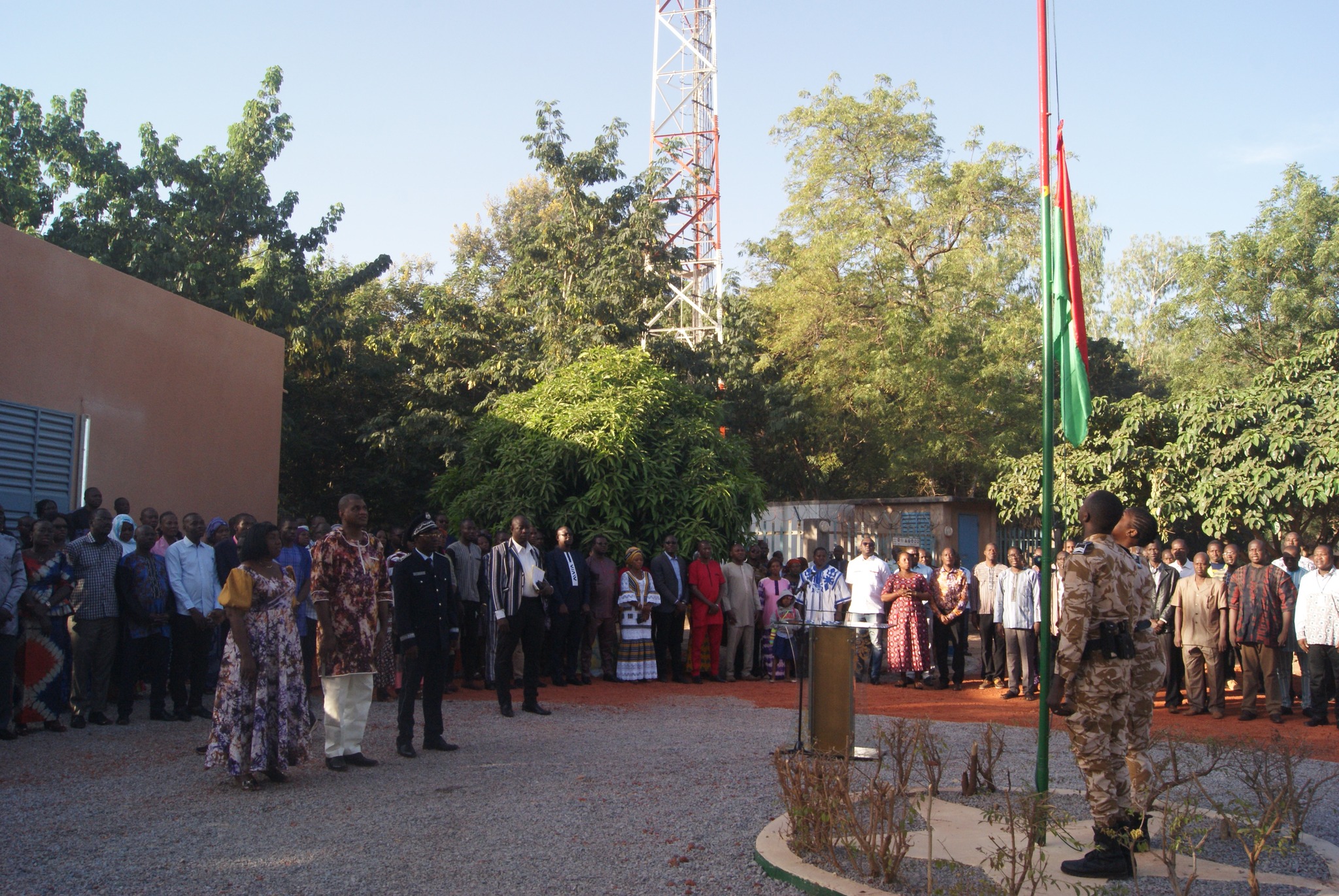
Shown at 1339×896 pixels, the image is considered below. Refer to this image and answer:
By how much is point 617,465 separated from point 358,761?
317 inches

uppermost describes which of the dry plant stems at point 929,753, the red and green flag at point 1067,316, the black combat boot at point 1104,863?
the red and green flag at point 1067,316

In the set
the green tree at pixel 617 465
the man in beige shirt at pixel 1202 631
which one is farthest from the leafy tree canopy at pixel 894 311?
the man in beige shirt at pixel 1202 631

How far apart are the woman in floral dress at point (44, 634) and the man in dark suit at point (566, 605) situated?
16.7 ft

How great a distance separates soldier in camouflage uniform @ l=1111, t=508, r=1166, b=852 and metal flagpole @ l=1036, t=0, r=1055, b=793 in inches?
15.6

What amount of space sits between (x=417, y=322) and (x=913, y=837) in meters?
22.3

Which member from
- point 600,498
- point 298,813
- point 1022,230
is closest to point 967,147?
point 1022,230

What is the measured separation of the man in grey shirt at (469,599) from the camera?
12516mm

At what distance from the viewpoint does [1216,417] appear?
16.1 meters

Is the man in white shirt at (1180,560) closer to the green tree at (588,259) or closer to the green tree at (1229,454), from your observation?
the green tree at (1229,454)

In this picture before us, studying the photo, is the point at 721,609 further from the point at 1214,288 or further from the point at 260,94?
the point at 260,94

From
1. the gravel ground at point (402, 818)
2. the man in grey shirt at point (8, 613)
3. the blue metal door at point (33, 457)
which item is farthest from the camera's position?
the blue metal door at point (33, 457)

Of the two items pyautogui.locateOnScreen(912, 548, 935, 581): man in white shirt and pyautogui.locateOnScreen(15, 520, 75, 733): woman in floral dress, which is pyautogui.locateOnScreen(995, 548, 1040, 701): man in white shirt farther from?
pyautogui.locateOnScreen(15, 520, 75, 733): woman in floral dress

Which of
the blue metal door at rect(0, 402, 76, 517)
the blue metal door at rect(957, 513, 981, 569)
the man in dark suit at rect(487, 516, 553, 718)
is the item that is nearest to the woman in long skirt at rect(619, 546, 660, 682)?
the man in dark suit at rect(487, 516, 553, 718)

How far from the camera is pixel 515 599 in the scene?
9.91 metres
